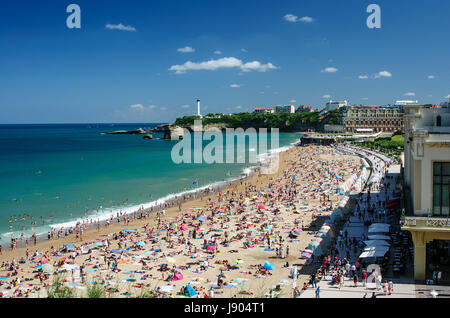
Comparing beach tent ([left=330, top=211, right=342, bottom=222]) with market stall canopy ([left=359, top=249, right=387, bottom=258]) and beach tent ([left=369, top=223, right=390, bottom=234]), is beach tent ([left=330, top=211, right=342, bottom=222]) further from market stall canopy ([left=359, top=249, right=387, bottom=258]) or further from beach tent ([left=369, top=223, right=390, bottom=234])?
market stall canopy ([left=359, top=249, right=387, bottom=258])

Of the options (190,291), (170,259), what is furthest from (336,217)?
(190,291)

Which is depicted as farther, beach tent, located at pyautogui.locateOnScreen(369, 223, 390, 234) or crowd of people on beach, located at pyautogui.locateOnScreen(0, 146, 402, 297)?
beach tent, located at pyautogui.locateOnScreen(369, 223, 390, 234)

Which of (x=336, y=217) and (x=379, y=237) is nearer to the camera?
(x=379, y=237)

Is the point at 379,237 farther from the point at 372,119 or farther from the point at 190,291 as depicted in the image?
the point at 372,119

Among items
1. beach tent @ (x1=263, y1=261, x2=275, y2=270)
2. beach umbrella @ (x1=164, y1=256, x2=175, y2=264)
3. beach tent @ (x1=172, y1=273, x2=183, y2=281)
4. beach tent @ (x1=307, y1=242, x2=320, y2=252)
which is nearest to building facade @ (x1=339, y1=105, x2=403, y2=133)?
beach tent @ (x1=307, y1=242, x2=320, y2=252)

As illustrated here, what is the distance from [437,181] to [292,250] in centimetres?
1052

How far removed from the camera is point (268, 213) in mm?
32656

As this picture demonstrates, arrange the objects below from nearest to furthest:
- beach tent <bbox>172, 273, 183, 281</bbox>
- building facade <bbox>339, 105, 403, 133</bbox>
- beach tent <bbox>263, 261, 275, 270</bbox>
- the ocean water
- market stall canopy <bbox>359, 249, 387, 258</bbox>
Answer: market stall canopy <bbox>359, 249, 387, 258</bbox>
beach tent <bbox>172, 273, 183, 281</bbox>
beach tent <bbox>263, 261, 275, 270</bbox>
the ocean water
building facade <bbox>339, 105, 403, 133</bbox>

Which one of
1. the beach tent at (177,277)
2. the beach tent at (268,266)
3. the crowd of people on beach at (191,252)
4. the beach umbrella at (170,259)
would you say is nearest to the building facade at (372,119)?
the crowd of people on beach at (191,252)

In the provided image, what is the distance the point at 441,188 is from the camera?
14617 millimetres

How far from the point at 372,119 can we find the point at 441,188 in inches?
5342

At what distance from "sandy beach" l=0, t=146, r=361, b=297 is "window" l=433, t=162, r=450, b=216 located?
7054 millimetres

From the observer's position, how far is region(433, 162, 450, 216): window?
14516mm

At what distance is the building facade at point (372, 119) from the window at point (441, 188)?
129 meters
